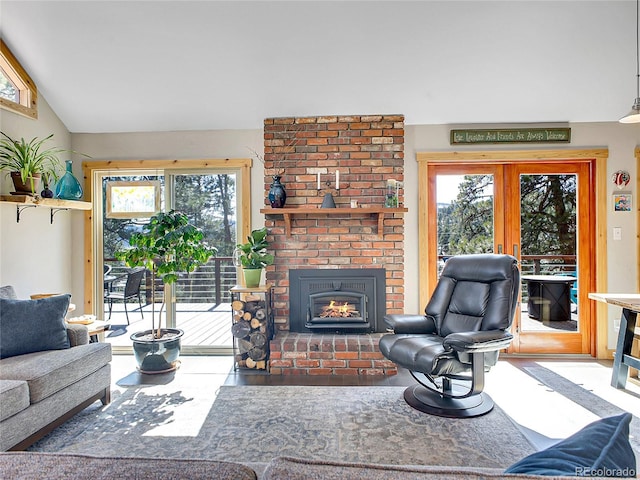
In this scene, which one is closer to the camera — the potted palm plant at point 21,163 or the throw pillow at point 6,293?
the throw pillow at point 6,293

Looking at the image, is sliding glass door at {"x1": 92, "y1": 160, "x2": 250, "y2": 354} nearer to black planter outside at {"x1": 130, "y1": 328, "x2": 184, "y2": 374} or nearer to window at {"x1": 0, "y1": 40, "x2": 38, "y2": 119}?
black planter outside at {"x1": 130, "y1": 328, "x2": 184, "y2": 374}

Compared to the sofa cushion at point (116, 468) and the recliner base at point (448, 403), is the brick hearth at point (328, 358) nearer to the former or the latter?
the recliner base at point (448, 403)

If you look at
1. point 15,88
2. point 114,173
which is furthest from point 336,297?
point 15,88

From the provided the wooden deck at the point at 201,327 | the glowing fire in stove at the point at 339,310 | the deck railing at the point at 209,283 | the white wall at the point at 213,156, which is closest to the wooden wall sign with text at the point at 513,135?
the white wall at the point at 213,156

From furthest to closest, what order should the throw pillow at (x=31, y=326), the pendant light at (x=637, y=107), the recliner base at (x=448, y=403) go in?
the pendant light at (x=637, y=107) → the recliner base at (x=448, y=403) → the throw pillow at (x=31, y=326)

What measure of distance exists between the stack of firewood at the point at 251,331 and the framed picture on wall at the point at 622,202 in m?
3.60

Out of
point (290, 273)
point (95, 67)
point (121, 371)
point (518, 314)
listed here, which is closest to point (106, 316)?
point (121, 371)

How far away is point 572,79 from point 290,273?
10.3 feet

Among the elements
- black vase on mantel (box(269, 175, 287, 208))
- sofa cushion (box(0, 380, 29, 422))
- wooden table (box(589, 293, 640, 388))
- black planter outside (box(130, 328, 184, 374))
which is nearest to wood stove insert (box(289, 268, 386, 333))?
black vase on mantel (box(269, 175, 287, 208))

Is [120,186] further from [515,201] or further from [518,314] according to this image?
[518,314]

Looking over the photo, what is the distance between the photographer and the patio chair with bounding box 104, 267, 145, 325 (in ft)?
12.8

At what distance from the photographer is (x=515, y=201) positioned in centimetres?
382

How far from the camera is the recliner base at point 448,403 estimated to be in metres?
2.50

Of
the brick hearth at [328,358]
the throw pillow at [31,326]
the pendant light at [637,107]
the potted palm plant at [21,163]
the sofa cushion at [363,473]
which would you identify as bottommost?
the brick hearth at [328,358]
